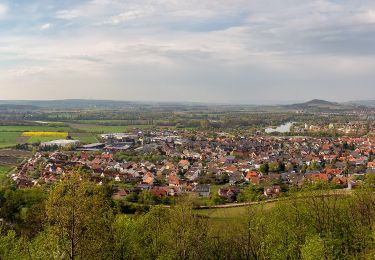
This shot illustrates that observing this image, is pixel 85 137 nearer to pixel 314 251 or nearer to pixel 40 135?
pixel 40 135

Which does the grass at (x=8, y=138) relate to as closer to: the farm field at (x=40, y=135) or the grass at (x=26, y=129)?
the farm field at (x=40, y=135)

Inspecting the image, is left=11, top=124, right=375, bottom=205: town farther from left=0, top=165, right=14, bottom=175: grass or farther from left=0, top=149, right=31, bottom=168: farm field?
left=0, top=149, right=31, bottom=168: farm field

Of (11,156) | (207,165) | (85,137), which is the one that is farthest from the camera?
(85,137)

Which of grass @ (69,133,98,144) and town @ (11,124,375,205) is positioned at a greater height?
grass @ (69,133,98,144)

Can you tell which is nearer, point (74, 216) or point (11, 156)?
point (74, 216)

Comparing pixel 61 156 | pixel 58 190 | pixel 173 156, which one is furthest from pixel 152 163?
pixel 58 190

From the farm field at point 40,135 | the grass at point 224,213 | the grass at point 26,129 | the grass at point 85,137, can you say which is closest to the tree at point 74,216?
the grass at point 224,213

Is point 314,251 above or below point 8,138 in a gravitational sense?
above

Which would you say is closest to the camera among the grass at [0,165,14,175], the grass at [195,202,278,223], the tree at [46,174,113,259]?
the tree at [46,174,113,259]

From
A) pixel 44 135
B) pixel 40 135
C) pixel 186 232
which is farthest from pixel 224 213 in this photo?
pixel 40 135

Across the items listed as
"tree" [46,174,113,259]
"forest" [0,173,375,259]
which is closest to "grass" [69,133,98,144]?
"forest" [0,173,375,259]
